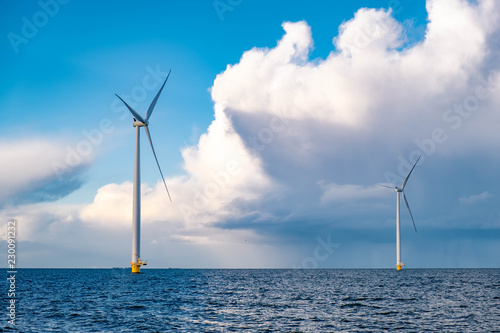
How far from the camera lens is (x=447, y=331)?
146 feet

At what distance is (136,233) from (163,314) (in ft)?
231

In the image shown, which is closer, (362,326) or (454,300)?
(362,326)

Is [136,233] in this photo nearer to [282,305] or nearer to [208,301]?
[208,301]

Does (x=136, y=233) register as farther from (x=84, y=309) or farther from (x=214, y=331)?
(x=214, y=331)

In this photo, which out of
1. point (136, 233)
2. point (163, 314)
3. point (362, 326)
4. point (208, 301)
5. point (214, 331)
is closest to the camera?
point (214, 331)

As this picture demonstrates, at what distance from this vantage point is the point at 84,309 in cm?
6100

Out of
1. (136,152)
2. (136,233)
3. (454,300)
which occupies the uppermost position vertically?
(136,152)

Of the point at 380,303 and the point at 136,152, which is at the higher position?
the point at 136,152

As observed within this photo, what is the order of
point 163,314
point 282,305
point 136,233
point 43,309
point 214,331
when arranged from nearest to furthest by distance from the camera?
point 214,331 → point 163,314 → point 43,309 → point 282,305 → point 136,233

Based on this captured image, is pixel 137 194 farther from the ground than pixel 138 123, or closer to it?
closer to it

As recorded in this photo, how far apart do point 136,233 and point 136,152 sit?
70.9 feet

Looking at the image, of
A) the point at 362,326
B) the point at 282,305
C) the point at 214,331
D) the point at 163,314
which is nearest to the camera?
the point at 214,331

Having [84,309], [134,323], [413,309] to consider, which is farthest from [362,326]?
[84,309]

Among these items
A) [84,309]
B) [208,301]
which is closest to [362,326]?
[208,301]
